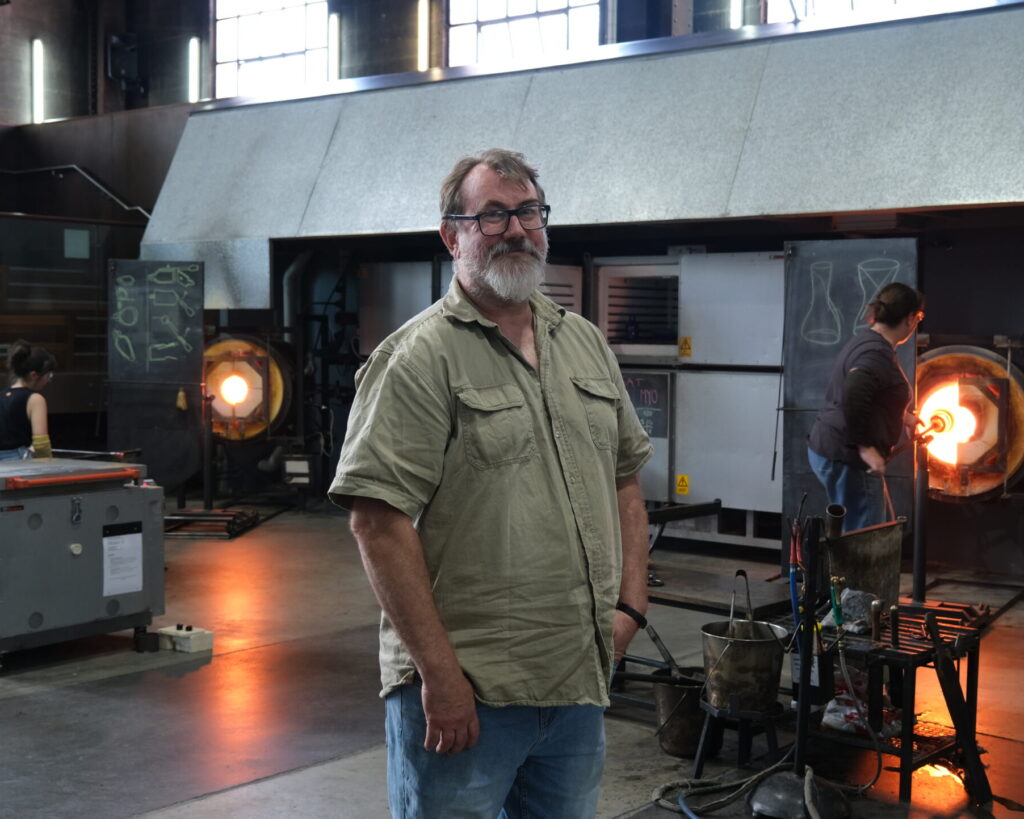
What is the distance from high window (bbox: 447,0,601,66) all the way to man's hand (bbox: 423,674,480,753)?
433 inches

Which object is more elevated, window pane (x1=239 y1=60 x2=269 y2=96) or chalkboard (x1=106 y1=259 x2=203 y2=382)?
window pane (x1=239 y1=60 x2=269 y2=96)

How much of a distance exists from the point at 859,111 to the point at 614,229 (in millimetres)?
2489

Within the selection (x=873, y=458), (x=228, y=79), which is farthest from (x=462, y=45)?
(x=873, y=458)

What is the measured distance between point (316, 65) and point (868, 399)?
1027 centimetres

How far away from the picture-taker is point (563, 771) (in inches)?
98.4

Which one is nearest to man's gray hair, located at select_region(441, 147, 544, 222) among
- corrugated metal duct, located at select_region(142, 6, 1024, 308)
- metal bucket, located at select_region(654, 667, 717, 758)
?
metal bucket, located at select_region(654, 667, 717, 758)

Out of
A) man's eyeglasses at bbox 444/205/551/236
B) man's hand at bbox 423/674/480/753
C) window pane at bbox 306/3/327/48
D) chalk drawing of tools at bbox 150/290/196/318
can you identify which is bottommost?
man's hand at bbox 423/674/480/753

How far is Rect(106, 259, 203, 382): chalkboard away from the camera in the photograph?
1030 centimetres

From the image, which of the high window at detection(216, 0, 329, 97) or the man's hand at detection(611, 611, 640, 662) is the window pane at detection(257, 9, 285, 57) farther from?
the man's hand at detection(611, 611, 640, 662)

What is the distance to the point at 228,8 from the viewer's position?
15.6 metres

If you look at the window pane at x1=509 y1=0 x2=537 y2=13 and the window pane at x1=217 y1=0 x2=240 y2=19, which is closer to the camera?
the window pane at x1=509 y1=0 x2=537 y2=13

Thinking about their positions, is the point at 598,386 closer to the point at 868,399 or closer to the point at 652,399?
the point at 868,399

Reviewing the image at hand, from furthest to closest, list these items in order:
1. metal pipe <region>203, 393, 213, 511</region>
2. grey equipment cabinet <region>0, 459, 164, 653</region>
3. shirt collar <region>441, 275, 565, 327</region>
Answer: metal pipe <region>203, 393, 213, 511</region>
grey equipment cabinet <region>0, 459, 164, 653</region>
shirt collar <region>441, 275, 565, 327</region>

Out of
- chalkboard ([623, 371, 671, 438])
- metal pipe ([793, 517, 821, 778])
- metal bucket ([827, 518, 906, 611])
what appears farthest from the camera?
chalkboard ([623, 371, 671, 438])
